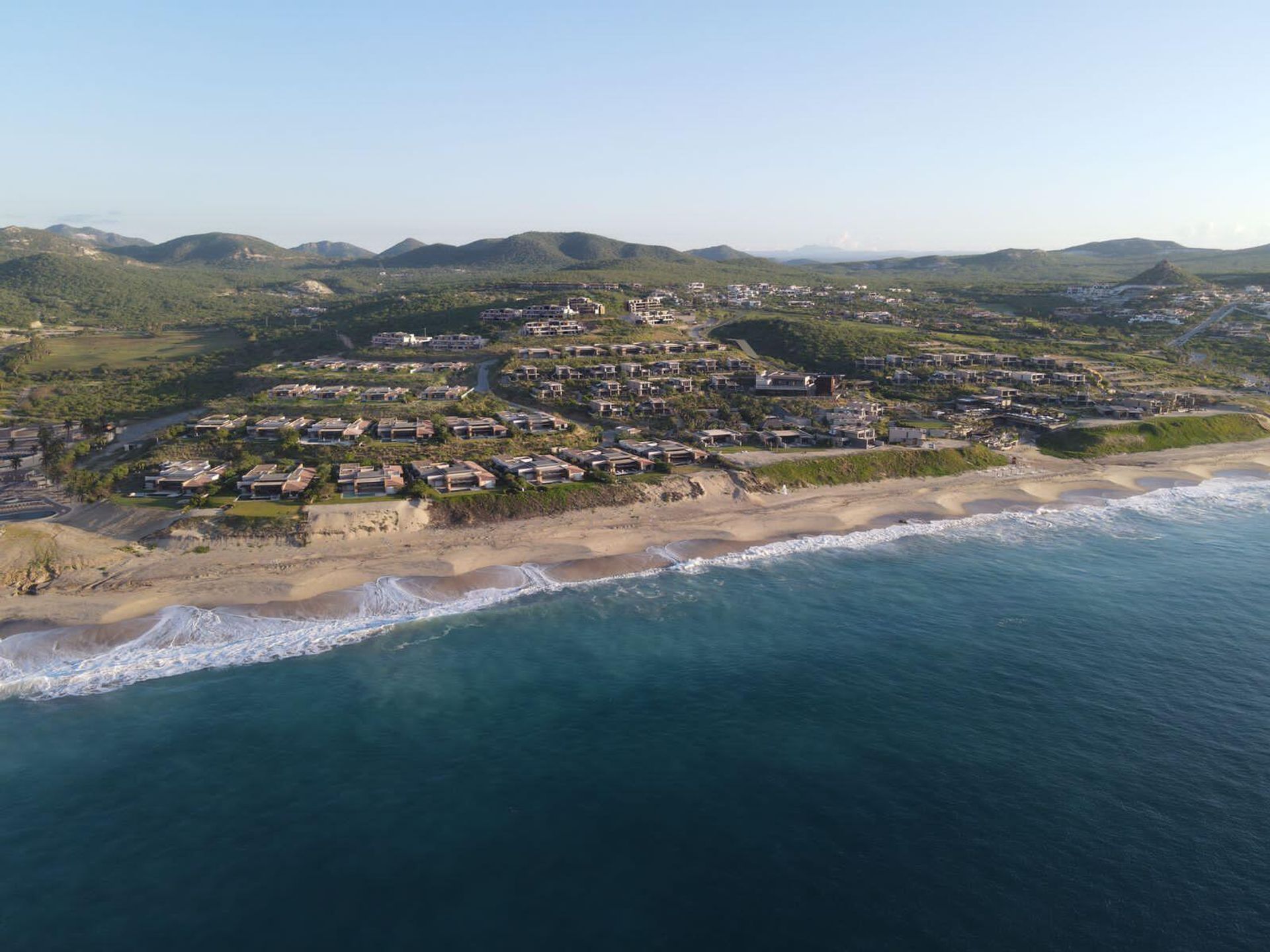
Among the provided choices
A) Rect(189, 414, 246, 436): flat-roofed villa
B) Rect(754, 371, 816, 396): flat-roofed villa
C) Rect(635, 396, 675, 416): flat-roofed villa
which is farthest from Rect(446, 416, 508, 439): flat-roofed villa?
Rect(754, 371, 816, 396): flat-roofed villa

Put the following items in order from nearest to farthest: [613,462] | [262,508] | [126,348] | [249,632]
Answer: [249,632], [262,508], [613,462], [126,348]

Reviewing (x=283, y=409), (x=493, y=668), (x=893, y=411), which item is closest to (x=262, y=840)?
(x=493, y=668)

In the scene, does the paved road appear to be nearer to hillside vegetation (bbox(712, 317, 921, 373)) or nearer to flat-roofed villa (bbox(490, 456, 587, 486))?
hillside vegetation (bbox(712, 317, 921, 373))

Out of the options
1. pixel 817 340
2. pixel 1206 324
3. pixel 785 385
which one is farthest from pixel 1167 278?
pixel 785 385

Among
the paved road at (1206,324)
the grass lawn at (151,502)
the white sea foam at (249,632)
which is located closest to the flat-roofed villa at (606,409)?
the white sea foam at (249,632)

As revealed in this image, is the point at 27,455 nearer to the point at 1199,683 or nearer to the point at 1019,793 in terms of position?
the point at 1019,793

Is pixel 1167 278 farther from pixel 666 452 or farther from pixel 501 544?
pixel 501 544

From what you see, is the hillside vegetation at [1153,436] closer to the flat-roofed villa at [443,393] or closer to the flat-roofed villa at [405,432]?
the flat-roofed villa at [443,393]
